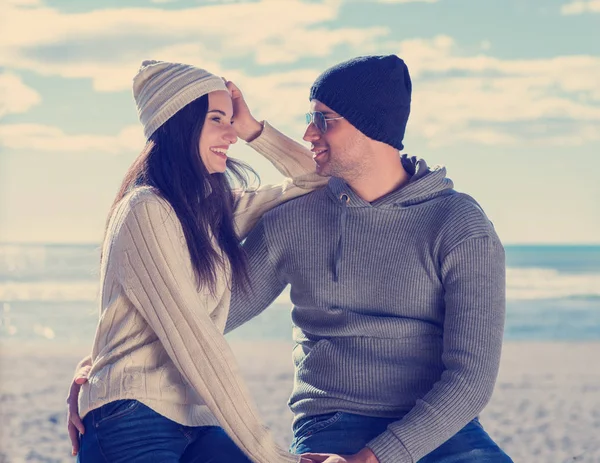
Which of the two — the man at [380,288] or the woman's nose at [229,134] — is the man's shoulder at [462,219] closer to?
the man at [380,288]

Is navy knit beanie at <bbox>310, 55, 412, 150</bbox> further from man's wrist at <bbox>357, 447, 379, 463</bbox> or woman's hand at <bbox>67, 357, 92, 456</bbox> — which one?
woman's hand at <bbox>67, 357, 92, 456</bbox>

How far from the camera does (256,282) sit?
10.6 ft

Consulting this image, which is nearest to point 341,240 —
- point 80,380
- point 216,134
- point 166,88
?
point 216,134

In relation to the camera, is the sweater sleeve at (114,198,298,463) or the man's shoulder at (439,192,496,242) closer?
the sweater sleeve at (114,198,298,463)

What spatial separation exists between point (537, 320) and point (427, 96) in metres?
17.1

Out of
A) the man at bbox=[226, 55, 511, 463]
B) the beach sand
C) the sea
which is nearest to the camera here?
the man at bbox=[226, 55, 511, 463]

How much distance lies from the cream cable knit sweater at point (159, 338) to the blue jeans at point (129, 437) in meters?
0.03

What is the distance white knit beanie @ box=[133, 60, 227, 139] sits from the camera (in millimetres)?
2850

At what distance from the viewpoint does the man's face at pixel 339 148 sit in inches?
125

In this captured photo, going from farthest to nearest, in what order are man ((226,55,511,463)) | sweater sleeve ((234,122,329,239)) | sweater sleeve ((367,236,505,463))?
sweater sleeve ((234,122,329,239)), man ((226,55,511,463)), sweater sleeve ((367,236,505,463))

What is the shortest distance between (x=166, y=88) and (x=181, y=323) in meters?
0.76

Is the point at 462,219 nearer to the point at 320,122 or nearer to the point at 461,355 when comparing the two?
the point at 461,355

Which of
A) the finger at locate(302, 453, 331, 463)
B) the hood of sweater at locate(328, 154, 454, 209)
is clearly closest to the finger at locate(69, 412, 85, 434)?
the finger at locate(302, 453, 331, 463)

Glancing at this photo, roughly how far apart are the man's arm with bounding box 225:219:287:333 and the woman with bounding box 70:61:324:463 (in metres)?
0.34
